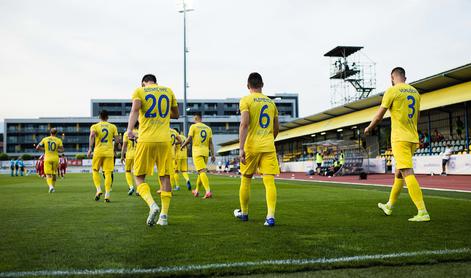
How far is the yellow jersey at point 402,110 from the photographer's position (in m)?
6.38

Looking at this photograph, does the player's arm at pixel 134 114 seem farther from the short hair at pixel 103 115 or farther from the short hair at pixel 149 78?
the short hair at pixel 103 115

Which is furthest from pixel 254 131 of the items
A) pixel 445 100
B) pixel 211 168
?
pixel 211 168

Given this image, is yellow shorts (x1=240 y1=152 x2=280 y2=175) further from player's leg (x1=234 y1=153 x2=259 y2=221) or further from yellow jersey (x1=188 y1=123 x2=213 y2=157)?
yellow jersey (x1=188 y1=123 x2=213 y2=157)

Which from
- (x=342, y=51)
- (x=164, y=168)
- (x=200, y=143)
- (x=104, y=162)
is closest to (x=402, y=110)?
(x=164, y=168)

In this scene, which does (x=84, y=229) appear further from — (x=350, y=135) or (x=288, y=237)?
(x=350, y=135)

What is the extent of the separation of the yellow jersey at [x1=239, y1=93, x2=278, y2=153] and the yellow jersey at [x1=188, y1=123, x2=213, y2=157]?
215 inches

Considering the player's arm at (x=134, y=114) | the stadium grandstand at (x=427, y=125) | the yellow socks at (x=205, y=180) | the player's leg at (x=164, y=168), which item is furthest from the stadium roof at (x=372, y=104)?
the player's arm at (x=134, y=114)

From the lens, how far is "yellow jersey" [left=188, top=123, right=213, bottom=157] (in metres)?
11.6

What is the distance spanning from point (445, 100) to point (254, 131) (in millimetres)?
19778

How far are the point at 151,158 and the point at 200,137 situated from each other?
18.1 feet

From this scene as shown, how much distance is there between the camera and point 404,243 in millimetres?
→ 4465

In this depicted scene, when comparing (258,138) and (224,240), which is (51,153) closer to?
(258,138)

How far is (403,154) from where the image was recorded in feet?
20.6

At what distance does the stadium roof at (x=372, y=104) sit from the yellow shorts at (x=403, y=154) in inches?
654
